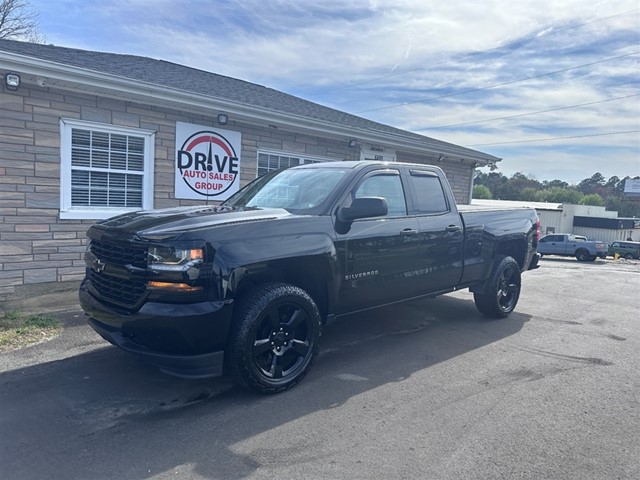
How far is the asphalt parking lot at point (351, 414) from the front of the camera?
3.04 meters

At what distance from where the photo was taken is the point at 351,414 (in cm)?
375

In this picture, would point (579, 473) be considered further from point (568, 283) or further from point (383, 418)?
point (568, 283)

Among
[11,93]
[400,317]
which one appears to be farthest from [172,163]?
[400,317]

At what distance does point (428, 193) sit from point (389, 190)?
0.70 metres

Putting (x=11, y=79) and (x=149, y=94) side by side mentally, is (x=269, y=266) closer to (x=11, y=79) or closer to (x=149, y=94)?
(x=149, y=94)

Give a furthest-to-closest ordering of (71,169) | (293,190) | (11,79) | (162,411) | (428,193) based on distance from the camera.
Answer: (71,169), (11,79), (428,193), (293,190), (162,411)

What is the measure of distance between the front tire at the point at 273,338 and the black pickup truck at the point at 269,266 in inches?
0.4

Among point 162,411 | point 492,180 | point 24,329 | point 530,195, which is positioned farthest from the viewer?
point 492,180

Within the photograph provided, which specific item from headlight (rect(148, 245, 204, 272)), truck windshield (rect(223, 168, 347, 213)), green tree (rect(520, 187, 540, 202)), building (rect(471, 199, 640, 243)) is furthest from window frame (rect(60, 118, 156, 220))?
green tree (rect(520, 187, 540, 202))

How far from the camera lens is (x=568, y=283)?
36.2ft

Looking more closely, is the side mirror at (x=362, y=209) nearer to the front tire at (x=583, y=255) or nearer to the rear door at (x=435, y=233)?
the rear door at (x=435, y=233)

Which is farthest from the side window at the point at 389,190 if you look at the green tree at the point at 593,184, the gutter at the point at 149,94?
the green tree at the point at 593,184

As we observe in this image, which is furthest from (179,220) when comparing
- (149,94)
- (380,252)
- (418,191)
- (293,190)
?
(149,94)

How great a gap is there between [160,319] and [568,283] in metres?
10.2
